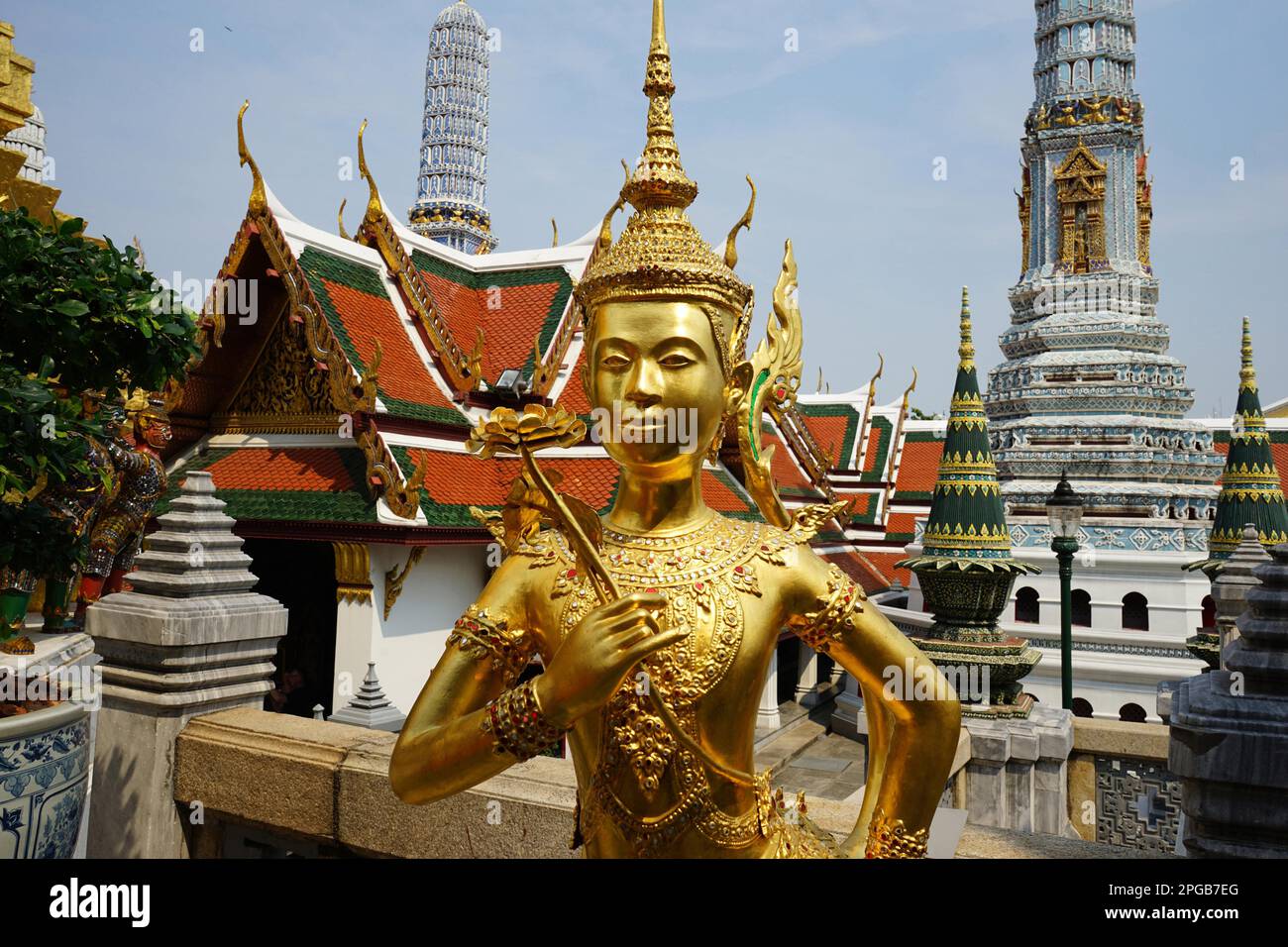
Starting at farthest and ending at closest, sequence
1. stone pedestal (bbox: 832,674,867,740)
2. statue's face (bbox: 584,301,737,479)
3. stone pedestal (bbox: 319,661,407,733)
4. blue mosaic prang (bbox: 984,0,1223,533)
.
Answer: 1. blue mosaic prang (bbox: 984,0,1223,533)
2. stone pedestal (bbox: 832,674,867,740)
3. stone pedestal (bbox: 319,661,407,733)
4. statue's face (bbox: 584,301,737,479)

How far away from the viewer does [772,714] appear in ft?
42.4

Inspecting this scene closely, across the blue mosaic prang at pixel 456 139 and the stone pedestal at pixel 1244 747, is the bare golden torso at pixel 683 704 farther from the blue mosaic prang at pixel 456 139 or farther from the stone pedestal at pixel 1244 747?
the blue mosaic prang at pixel 456 139

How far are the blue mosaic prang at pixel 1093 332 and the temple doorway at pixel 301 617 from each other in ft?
36.5

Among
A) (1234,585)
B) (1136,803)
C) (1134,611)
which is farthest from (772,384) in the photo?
(1134,611)

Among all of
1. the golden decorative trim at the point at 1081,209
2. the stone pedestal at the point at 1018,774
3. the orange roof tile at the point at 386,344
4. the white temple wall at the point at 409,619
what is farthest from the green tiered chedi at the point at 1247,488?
the orange roof tile at the point at 386,344

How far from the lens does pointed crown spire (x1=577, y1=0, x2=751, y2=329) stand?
99.3 inches

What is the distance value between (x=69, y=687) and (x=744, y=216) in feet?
10.3

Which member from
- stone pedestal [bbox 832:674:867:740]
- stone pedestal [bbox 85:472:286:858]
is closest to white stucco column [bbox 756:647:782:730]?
stone pedestal [bbox 832:674:867:740]

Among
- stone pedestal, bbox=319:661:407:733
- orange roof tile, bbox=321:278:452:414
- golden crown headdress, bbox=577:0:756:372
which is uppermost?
orange roof tile, bbox=321:278:452:414

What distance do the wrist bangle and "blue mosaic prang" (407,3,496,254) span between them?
46.5 metres

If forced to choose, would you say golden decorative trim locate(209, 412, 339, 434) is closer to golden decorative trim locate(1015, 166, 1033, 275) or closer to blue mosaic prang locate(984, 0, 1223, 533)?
blue mosaic prang locate(984, 0, 1223, 533)

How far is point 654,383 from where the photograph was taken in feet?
8.03

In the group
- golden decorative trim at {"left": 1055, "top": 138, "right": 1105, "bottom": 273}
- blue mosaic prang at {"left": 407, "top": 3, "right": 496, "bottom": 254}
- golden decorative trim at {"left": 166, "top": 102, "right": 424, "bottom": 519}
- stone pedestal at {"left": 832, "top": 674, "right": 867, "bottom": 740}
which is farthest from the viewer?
blue mosaic prang at {"left": 407, "top": 3, "right": 496, "bottom": 254}

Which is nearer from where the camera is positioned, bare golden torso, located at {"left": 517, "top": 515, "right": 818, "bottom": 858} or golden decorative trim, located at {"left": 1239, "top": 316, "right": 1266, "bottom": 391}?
bare golden torso, located at {"left": 517, "top": 515, "right": 818, "bottom": 858}
